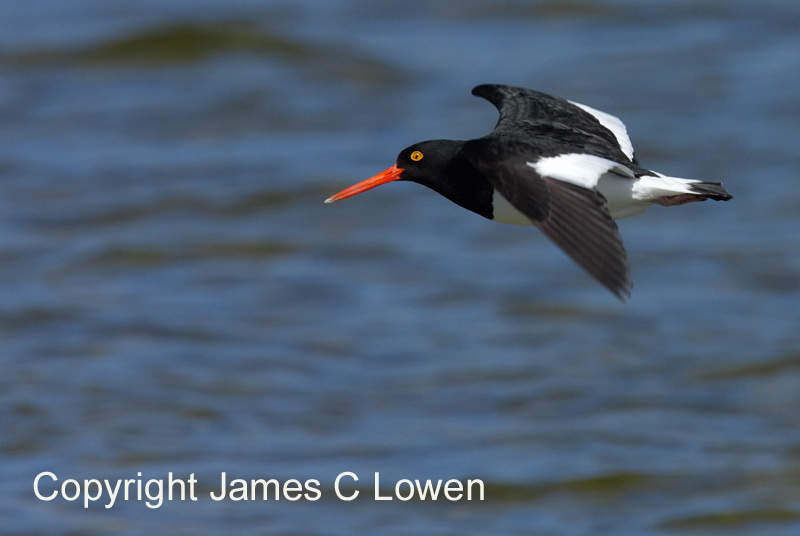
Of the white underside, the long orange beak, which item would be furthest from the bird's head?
the white underside

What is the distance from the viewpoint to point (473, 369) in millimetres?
13719

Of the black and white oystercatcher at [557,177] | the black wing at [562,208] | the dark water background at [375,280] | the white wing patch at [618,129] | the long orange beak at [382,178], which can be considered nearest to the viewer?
the black wing at [562,208]

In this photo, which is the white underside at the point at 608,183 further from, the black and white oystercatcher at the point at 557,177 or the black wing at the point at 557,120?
the black wing at the point at 557,120

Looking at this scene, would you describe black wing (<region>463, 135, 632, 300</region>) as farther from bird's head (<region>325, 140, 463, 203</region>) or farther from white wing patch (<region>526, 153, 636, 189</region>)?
bird's head (<region>325, 140, 463, 203</region>)

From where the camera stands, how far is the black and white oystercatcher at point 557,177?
6.42 meters

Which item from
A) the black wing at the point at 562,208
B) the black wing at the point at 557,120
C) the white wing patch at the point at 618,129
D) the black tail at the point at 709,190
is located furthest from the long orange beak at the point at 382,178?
the black tail at the point at 709,190

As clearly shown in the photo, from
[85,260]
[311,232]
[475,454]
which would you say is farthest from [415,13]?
[475,454]

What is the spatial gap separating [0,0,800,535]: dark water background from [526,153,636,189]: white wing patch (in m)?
4.72

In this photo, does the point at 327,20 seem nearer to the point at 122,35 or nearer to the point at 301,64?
the point at 301,64

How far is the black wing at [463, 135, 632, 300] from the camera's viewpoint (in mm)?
6258

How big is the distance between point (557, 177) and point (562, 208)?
238 millimetres

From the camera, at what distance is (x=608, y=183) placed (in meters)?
7.46

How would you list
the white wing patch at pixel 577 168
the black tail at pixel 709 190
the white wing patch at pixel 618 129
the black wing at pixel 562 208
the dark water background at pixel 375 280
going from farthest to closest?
1. the dark water background at pixel 375 280
2. the white wing patch at pixel 618 129
3. the black tail at pixel 709 190
4. the white wing patch at pixel 577 168
5. the black wing at pixel 562 208

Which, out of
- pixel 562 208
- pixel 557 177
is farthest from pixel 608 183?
pixel 562 208
